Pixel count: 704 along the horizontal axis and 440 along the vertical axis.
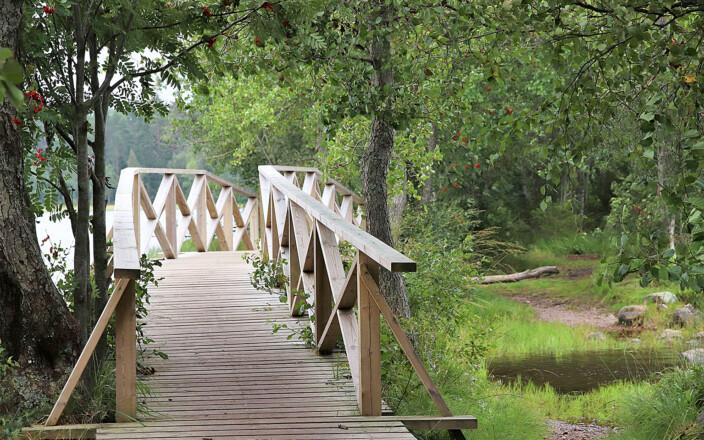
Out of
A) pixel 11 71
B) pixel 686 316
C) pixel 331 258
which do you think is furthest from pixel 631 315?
pixel 11 71

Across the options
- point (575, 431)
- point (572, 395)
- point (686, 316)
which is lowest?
point (686, 316)

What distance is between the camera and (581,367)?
10562mm

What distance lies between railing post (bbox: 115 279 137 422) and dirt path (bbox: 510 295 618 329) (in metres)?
10.3

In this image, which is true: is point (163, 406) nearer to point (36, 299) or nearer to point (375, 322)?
point (36, 299)

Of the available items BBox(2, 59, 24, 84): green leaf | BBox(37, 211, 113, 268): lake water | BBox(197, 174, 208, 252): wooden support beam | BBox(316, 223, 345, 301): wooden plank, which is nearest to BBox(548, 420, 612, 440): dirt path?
BBox(316, 223, 345, 301): wooden plank

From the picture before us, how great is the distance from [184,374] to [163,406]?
0.55m

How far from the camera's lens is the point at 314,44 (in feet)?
18.2

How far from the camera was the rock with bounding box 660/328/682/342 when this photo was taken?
12.1 m

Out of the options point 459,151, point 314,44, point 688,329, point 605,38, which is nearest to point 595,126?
point 605,38

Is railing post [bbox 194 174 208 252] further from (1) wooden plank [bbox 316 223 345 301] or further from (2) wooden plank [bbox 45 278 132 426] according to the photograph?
(2) wooden plank [bbox 45 278 132 426]

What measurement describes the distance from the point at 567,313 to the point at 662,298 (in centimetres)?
173

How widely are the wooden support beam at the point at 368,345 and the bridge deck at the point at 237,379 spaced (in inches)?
4.0

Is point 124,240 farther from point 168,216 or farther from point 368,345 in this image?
point 168,216

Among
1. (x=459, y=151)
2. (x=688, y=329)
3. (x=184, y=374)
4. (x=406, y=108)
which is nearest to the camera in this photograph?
(x=184, y=374)
